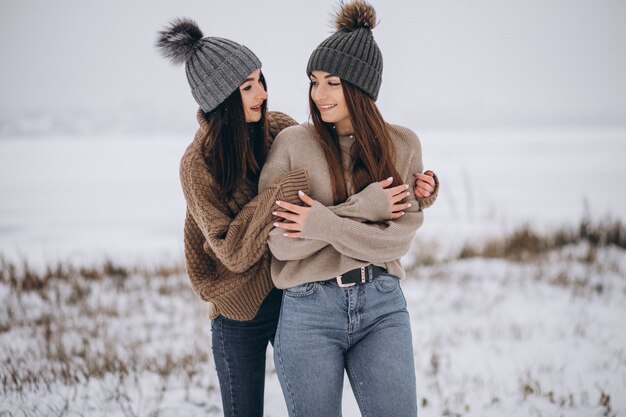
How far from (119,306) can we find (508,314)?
14.3ft

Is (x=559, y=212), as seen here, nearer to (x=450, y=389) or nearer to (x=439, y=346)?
(x=439, y=346)

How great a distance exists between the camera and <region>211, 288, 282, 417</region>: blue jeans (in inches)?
86.1

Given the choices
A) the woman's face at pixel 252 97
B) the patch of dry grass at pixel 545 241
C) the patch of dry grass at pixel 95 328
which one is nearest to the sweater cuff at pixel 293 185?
the woman's face at pixel 252 97

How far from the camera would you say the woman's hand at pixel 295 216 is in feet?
6.18

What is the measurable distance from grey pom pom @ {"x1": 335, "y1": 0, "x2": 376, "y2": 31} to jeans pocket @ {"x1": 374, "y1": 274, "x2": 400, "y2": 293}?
1.21 meters

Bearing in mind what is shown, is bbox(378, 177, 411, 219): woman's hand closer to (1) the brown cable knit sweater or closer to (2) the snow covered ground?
(1) the brown cable knit sweater

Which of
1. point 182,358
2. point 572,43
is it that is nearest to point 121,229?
point 182,358

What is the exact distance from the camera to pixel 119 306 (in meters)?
5.33

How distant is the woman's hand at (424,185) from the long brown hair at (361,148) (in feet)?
0.42

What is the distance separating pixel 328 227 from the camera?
6.14 ft

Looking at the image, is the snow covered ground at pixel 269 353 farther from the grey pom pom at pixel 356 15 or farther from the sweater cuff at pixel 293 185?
the grey pom pom at pixel 356 15

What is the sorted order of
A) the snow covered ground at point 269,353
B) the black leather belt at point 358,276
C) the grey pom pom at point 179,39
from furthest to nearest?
the snow covered ground at point 269,353, the grey pom pom at point 179,39, the black leather belt at point 358,276

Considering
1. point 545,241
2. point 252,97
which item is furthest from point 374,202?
point 545,241

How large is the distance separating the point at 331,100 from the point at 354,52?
250 millimetres
